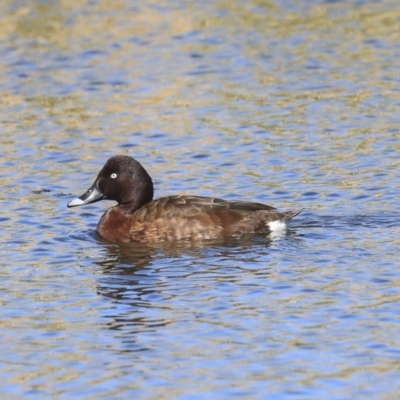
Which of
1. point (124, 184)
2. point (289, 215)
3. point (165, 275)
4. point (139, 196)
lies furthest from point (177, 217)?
point (165, 275)

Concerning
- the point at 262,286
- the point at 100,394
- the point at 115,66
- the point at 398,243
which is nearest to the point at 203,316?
the point at 262,286

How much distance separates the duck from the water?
0.18 m

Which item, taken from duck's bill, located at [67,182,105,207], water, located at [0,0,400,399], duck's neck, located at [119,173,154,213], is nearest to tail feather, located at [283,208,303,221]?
water, located at [0,0,400,399]

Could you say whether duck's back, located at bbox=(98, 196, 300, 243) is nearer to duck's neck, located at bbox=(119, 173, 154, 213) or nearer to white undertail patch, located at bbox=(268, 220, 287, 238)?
white undertail patch, located at bbox=(268, 220, 287, 238)

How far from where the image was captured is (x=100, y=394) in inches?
291

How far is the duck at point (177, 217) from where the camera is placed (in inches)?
441

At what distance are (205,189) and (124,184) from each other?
4.25ft

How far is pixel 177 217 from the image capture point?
37.3ft

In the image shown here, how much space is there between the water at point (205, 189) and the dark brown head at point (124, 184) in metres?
0.41

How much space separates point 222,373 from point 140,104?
963cm

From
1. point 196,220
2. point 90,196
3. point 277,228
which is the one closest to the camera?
point 277,228

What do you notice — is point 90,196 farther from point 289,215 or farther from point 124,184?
point 289,215

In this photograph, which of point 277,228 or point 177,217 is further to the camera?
point 177,217

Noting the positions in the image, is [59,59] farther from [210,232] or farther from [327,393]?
→ [327,393]
